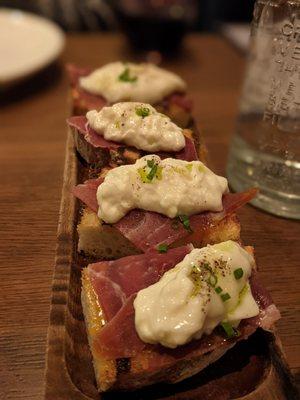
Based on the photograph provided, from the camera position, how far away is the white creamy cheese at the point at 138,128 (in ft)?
4.30

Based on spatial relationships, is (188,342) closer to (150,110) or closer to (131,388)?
(131,388)

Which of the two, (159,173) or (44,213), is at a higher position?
(159,173)

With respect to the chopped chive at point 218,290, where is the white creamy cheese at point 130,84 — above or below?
below

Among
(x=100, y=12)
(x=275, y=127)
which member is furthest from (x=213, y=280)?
(x=100, y=12)

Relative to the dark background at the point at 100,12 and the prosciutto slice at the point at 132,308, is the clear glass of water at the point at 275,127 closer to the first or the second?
the prosciutto slice at the point at 132,308

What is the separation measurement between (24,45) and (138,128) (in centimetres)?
140

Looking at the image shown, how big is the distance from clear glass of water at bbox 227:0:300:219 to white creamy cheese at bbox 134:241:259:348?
56 cm

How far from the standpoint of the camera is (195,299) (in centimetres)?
85

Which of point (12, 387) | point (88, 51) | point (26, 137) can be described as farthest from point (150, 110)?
point (88, 51)

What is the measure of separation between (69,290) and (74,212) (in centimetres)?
26

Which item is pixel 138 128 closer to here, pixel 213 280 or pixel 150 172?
pixel 150 172

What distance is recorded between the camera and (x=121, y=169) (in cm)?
116

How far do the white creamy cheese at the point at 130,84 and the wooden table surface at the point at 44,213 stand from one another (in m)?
0.27

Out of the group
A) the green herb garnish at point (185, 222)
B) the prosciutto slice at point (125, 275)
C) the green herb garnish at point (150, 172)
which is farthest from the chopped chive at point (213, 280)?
the green herb garnish at point (150, 172)
